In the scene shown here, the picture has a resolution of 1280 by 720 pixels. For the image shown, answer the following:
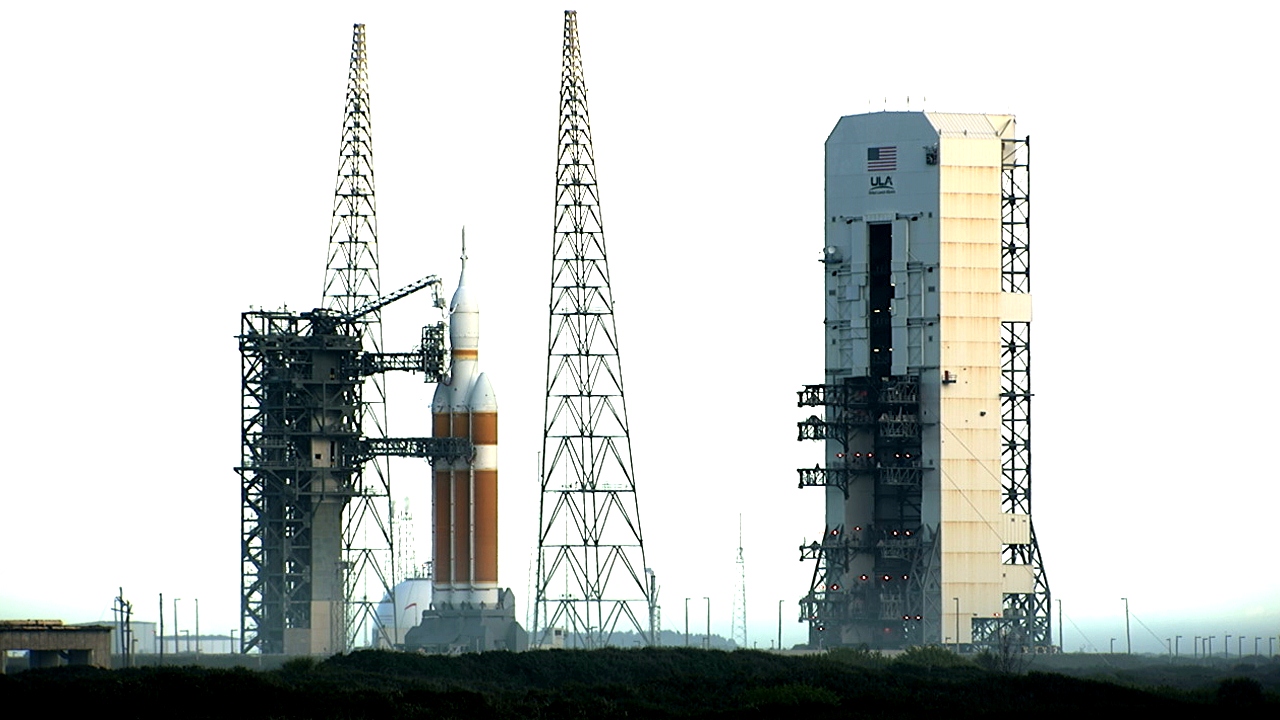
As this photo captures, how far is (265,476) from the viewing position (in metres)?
142

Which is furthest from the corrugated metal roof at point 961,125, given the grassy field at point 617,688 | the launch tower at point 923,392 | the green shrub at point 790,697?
the green shrub at point 790,697

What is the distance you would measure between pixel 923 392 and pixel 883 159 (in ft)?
39.2

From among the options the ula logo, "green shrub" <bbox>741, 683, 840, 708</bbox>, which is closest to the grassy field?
"green shrub" <bbox>741, 683, 840, 708</bbox>

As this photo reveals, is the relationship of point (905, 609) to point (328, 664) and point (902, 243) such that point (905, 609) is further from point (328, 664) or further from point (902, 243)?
point (328, 664)

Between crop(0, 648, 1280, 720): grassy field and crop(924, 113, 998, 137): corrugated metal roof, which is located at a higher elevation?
crop(924, 113, 998, 137): corrugated metal roof

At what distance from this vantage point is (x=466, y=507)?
144 metres

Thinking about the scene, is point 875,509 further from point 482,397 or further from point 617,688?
point 617,688

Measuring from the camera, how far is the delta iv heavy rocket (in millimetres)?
143750

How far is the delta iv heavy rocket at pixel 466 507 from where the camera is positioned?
472 feet

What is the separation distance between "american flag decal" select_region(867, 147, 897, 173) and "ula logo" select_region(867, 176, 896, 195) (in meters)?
0.42

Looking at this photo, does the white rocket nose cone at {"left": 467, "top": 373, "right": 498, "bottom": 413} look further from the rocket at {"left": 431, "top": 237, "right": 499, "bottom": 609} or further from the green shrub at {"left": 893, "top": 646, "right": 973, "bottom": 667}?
the green shrub at {"left": 893, "top": 646, "right": 973, "bottom": 667}

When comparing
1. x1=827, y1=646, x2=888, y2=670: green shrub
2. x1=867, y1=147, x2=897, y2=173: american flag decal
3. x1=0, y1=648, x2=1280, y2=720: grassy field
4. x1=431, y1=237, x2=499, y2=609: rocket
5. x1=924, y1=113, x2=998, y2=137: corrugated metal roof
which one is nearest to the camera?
x1=0, y1=648, x2=1280, y2=720: grassy field

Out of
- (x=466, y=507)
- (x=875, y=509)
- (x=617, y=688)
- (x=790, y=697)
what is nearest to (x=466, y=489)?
(x=466, y=507)

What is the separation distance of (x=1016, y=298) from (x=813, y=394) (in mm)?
A: 11429
